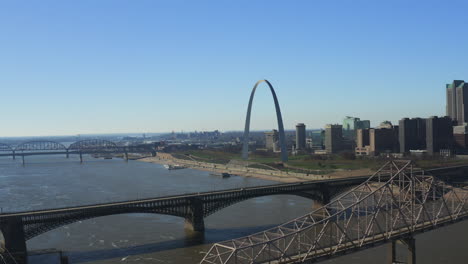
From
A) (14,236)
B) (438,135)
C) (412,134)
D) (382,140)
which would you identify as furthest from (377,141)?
(14,236)

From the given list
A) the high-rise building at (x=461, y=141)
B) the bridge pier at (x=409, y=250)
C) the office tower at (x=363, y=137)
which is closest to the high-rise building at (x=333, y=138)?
the office tower at (x=363, y=137)

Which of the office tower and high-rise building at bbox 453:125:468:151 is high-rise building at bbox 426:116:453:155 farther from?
the office tower

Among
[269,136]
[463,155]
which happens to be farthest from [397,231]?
[269,136]

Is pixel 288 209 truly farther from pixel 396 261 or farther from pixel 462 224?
pixel 396 261

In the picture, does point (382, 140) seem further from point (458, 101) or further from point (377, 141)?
point (458, 101)

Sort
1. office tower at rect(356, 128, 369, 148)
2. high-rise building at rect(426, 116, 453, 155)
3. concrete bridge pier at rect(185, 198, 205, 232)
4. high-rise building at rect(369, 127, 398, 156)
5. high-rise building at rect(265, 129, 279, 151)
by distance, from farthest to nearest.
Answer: high-rise building at rect(265, 129, 279, 151) → office tower at rect(356, 128, 369, 148) → high-rise building at rect(369, 127, 398, 156) → high-rise building at rect(426, 116, 453, 155) → concrete bridge pier at rect(185, 198, 205, 232)

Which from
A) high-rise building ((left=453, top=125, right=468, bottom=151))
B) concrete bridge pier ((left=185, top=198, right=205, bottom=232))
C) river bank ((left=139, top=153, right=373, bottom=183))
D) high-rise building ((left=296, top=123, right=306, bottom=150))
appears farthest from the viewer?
high-rise building ((left=296, top=123, right=306, bottom=150))

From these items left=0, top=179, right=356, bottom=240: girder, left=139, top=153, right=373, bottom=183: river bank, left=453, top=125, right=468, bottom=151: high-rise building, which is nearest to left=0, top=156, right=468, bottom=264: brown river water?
left=0, top=179, right=356, bottom=240: girder
